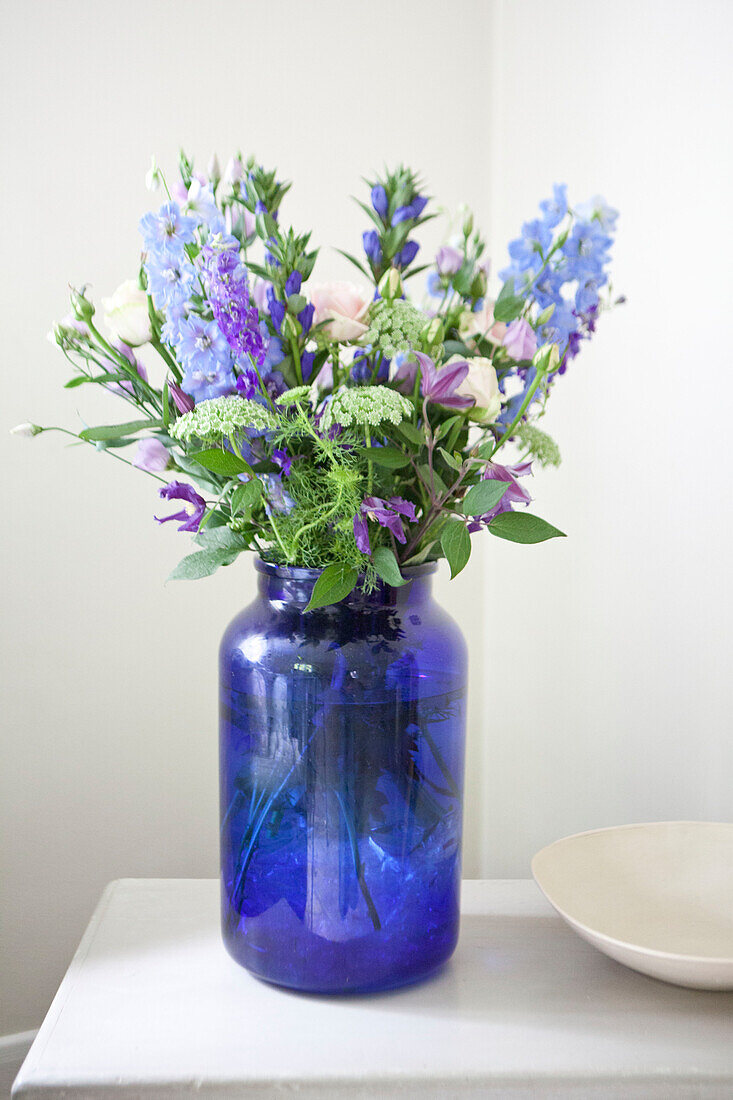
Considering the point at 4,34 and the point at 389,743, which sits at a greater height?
the point at 4,34

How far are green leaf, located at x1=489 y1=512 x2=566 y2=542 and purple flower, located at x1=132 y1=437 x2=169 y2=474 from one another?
0.26m

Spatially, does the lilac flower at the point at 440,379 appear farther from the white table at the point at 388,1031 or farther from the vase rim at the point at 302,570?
the white table at the point at 388,1031

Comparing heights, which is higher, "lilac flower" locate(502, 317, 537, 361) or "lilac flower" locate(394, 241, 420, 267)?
"lilac flower" locate(394, 241, 420, 267)

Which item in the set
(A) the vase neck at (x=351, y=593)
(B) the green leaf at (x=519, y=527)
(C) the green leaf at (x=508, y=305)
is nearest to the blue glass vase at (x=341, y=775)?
(A) the vase neck at (x=351, y=593)

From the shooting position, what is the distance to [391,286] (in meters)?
0.70

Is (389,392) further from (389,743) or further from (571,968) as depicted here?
(571,968)

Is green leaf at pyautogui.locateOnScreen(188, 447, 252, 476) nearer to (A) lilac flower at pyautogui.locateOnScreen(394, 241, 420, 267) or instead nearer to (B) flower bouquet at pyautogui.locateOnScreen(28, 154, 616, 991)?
(B) flower bouquet at pyautogui.locateOnScreen(28, 154, 616, 991)

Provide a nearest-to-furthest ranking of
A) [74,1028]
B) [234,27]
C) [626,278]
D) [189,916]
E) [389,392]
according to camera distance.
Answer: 1. [389,392]
2. [74,1028]
3. [189,916]
4. [626,278]
5. [234,27]

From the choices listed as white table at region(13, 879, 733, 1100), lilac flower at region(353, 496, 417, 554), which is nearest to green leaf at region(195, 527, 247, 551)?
lilac flower at region(353, 496, 417, 554)

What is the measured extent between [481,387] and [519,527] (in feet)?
0.34

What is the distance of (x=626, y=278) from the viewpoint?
4.02 feet

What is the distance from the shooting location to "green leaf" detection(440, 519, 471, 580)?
0.65 m

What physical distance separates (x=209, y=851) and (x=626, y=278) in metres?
1.01

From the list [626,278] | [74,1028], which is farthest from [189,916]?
[626,278]
